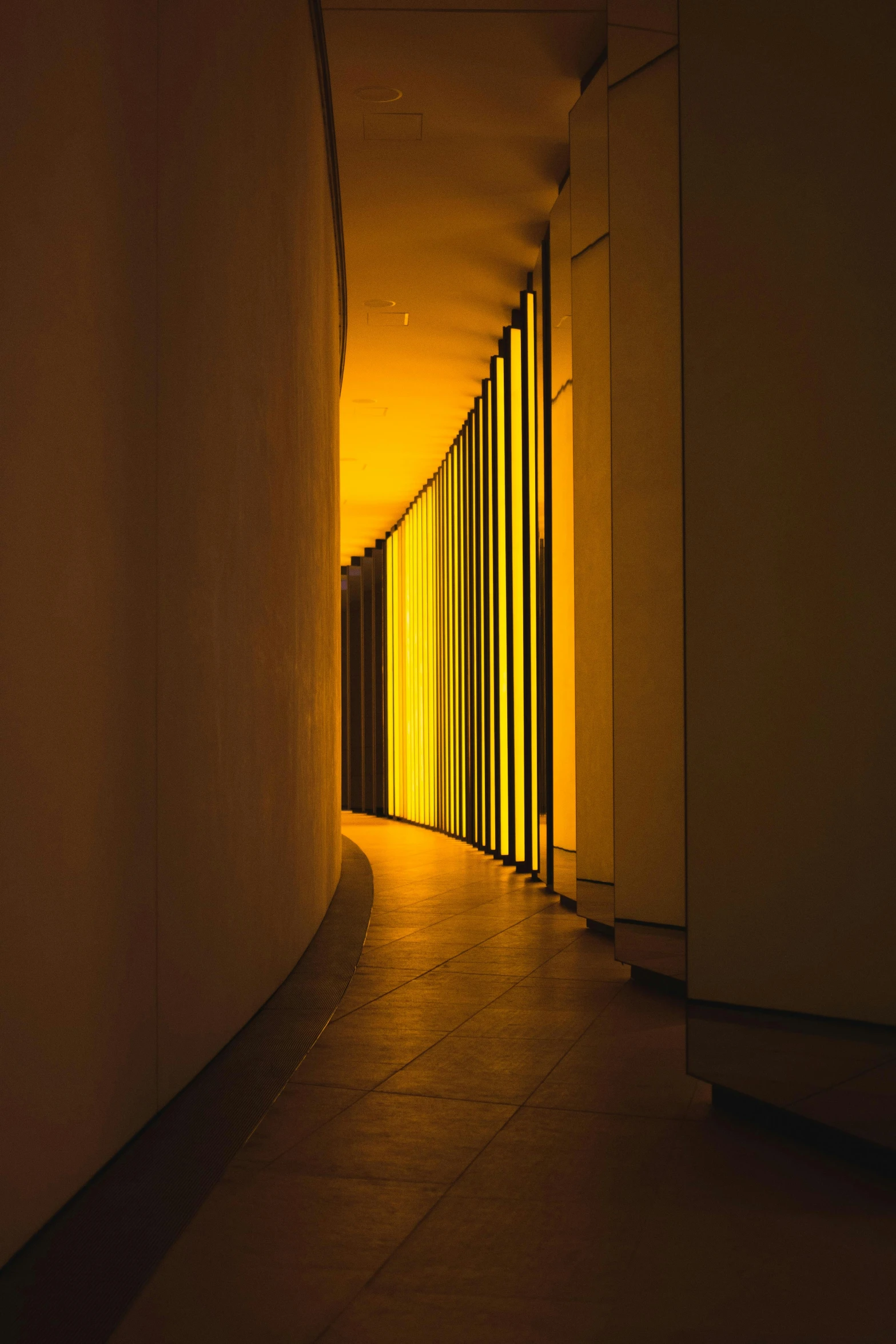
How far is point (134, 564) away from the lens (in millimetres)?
2906

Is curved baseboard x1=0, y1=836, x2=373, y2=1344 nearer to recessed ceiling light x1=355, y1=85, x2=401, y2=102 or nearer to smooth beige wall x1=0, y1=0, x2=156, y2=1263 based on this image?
smooth beige wall x1=0, y1=0, x2=156, y2=1263

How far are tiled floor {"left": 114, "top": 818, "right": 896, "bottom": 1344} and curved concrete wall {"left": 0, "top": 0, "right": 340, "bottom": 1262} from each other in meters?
0.40

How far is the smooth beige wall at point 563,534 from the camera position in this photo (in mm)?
7484

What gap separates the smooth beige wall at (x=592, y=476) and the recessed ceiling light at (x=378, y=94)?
3.36ft

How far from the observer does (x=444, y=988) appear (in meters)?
5.07

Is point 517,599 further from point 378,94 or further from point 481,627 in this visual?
point 378,94

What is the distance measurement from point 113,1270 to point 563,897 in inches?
228

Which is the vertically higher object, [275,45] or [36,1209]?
[275,45]

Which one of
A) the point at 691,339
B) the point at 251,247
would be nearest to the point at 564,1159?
the point at 691,339

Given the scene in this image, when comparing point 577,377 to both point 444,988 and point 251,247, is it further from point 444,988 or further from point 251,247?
point 444,988

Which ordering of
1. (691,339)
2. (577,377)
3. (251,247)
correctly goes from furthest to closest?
(577,377)
(251,247)
(691,339)

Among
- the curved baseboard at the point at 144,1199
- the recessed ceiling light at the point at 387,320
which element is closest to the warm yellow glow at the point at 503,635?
the recessed ceiling light at the point at 387,320

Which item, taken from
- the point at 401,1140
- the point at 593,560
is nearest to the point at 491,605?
the point at 593,560

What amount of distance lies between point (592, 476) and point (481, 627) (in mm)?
5589
